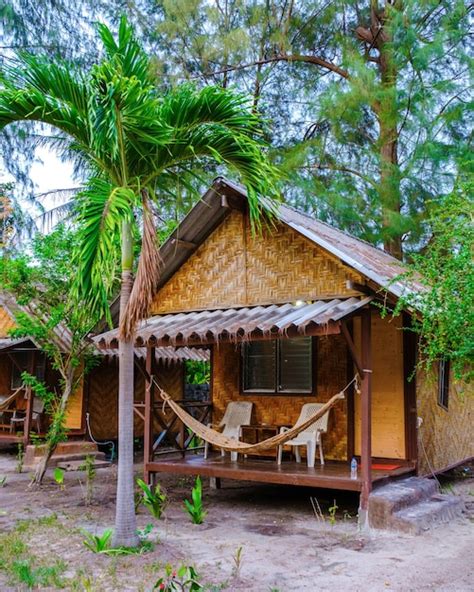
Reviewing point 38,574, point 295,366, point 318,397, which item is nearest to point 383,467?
point 318,397

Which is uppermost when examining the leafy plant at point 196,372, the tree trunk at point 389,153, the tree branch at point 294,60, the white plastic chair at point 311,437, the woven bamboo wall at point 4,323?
the tree branch at point 294,60

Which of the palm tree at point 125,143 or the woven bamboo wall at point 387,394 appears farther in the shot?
the woven bamboo wall at point 387,394

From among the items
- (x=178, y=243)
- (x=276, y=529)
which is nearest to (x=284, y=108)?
(x=178, y=243)

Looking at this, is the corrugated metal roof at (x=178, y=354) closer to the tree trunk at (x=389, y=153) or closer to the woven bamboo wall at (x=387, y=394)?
the tree trunk at (x=389, y=153)

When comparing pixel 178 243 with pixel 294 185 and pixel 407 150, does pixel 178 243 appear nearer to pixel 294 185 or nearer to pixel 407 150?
pixel 294 185

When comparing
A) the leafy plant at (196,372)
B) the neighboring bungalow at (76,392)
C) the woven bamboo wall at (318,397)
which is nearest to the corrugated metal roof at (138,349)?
the neighboring bungalow at (76,392)

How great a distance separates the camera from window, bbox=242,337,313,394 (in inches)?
341

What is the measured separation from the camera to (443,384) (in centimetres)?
921

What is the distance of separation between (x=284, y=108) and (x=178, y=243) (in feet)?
26.2

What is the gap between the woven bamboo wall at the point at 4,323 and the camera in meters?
14.4

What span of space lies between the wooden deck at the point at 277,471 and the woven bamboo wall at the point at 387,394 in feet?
1.17

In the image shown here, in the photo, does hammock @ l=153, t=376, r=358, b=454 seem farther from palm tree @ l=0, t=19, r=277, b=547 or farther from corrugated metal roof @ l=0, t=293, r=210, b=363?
corrugated metal roof @ l=0, t=293, r=210, b=363

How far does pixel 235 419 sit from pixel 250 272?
7.07 ft

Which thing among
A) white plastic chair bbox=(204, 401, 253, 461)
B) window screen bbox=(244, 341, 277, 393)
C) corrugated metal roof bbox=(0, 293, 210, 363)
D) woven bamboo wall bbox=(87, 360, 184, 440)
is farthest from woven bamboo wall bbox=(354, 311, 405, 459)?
woven bamboo wall bbox=(87, 360, 184, 440)
